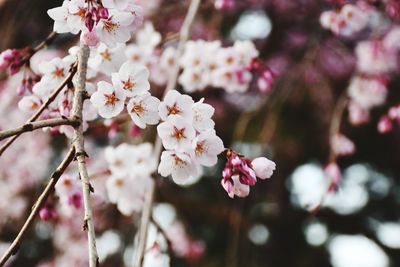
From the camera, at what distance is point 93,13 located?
95cm

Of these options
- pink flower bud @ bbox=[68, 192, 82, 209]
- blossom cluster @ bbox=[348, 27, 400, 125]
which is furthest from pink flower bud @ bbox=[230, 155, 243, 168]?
blossom cluster @ bbox=[348, 27, 400, 125]

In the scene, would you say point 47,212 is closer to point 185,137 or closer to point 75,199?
point 75,199

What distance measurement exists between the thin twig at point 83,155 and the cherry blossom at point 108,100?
73mm

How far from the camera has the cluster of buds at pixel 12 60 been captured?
1299mm

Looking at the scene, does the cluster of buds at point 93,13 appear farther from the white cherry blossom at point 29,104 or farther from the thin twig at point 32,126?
the white cherry blossom at point 29,104

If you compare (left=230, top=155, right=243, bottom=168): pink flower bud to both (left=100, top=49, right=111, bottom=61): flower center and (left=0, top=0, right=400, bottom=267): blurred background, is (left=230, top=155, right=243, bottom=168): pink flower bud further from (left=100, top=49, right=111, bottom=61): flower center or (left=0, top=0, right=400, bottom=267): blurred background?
(left=0, top=0, right=400, bottom=267): blurred background

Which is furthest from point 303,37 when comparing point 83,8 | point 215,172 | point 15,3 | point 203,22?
point 83,8

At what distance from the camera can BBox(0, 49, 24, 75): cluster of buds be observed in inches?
51.1

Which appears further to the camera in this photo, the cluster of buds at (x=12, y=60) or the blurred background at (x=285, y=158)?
the blurred background at (x=285, y=158)

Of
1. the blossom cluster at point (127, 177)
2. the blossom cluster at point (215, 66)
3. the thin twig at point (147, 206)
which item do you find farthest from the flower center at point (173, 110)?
the blossom cluster at point (215, 66)

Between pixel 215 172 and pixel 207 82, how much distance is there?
249cm

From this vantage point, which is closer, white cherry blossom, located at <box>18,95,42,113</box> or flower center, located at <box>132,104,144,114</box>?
flower center, located at <box>132,104,144,114</box>

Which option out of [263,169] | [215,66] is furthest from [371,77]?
[263,169]

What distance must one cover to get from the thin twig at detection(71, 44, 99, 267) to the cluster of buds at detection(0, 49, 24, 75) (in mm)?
356
